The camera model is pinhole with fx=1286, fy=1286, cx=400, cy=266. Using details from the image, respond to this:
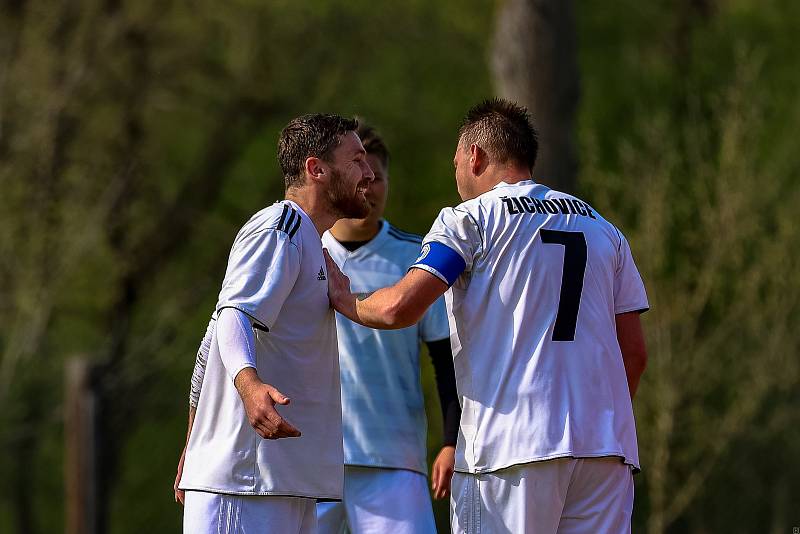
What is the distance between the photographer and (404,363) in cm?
581

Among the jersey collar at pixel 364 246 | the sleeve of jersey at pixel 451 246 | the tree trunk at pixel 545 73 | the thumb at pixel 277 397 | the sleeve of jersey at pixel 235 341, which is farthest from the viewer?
the tree trunk at pixel 545 73

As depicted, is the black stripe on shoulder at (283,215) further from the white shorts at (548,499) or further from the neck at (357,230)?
the neck at (357,230)

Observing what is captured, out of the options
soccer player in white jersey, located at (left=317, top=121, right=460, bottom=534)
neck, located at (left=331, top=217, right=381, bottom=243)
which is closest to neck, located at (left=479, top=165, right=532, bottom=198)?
soccer player in white jersey, located at (left=317, top=121, right=460, bottom=534)

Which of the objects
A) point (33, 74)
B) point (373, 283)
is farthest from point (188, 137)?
point (373, 283)

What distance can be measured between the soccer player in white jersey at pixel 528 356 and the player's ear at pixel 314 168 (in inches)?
19.0

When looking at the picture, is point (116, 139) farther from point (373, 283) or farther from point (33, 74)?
point (373, 283)

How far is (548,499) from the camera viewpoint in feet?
14.8

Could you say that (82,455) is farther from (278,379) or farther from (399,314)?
(399,314)

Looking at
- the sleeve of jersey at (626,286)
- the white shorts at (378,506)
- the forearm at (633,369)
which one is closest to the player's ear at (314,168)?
the sleeve of jersey at (626,286)

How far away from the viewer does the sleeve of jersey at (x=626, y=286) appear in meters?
4.94

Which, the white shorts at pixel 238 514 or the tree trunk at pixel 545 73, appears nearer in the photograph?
the white shorts at pixel 238 514

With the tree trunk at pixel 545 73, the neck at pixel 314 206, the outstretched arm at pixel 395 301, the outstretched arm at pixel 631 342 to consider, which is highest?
the tree trunk at pixel 545 73

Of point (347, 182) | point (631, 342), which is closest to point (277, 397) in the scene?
point (347, 182)

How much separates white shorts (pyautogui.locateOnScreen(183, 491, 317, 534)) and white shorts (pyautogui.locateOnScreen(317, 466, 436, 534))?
1.16 metres
